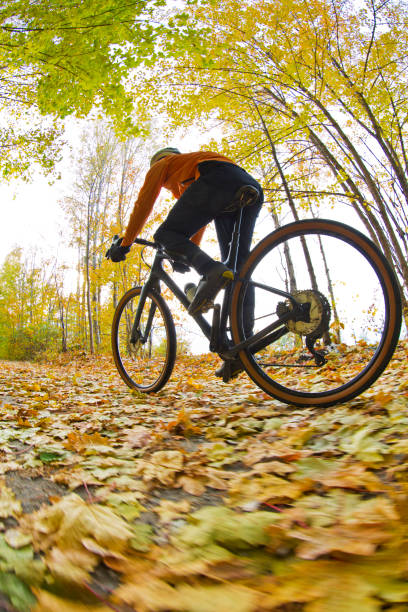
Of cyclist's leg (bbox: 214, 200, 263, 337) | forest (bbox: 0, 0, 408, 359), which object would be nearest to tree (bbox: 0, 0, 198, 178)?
forest (bbox: 0, 0, 408, 359)

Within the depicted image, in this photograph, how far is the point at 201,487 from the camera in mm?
1051

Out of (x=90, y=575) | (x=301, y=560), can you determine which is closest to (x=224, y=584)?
(x=301, y=560)

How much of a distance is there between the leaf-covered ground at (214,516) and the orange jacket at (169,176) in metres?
1.67

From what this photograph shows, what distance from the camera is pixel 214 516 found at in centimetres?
84

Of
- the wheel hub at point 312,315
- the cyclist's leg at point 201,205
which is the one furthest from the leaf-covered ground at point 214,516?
the cyclist's leg at point 201,205

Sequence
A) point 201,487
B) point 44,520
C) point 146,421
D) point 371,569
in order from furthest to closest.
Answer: point 146,421 → point 201,487 → point 44,520 → point 371,569

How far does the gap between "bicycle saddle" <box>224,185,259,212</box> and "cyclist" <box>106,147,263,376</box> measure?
3 centimetres

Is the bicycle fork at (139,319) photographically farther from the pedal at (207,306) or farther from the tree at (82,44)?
the tree at (82,44)

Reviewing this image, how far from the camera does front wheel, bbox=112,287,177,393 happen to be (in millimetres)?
2844

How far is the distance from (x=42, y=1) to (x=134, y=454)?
18.7ft

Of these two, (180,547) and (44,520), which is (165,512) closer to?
(180,547)

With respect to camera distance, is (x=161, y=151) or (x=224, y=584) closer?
(x=224, y=584)

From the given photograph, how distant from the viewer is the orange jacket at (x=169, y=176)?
229cm

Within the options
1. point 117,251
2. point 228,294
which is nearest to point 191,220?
point 228,294
